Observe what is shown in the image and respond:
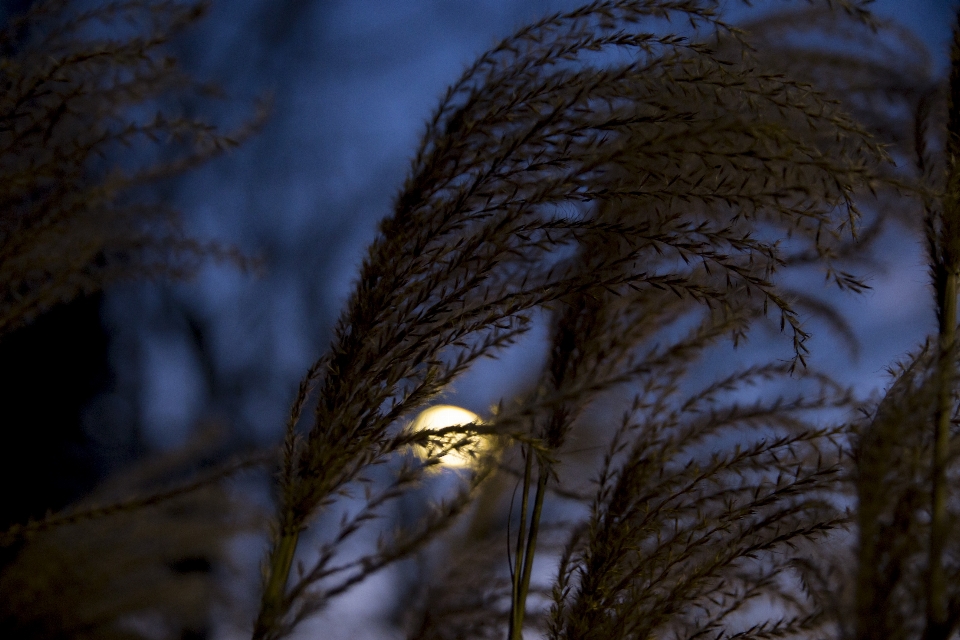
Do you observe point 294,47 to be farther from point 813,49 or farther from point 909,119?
point 909,119

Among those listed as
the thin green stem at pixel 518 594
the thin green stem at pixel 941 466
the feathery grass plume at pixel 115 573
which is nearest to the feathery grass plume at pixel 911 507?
the thin green stem at pixel 941 466

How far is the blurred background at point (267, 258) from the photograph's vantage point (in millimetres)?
1890

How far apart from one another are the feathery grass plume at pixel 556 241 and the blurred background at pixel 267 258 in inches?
46.8

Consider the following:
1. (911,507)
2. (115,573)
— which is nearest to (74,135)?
(115,573)

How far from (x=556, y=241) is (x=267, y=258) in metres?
1.58

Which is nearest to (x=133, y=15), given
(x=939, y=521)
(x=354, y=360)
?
(x=354, y=360)

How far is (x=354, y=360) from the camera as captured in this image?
0.65 m

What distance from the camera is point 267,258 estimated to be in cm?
206

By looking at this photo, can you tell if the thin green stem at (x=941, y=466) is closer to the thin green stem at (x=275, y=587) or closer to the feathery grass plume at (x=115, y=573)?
the thin green stem at (x=275, y=587)

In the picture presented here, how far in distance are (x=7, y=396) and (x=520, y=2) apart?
1.90 m

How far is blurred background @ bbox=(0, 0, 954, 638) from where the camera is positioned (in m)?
1.89

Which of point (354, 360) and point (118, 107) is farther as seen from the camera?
point (118, 107)

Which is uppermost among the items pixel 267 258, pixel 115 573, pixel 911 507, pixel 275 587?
pixel 267 258

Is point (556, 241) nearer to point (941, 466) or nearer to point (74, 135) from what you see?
point (941, 466)
